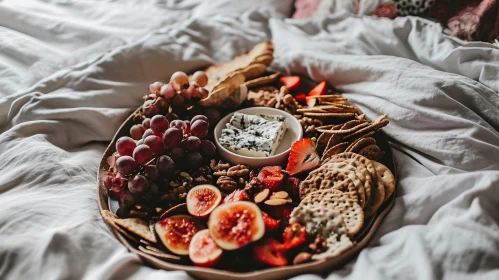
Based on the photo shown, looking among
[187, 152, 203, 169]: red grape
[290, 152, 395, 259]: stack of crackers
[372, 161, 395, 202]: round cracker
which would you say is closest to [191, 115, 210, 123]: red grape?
[187, 152, 203, 169]: red grape

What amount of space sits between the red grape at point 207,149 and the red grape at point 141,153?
6.1 inches

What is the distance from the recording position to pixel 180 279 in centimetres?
86

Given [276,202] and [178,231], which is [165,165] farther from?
[276,202]

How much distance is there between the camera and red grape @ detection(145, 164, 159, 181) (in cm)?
105

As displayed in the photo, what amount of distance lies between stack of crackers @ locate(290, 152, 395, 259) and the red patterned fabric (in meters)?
0.62

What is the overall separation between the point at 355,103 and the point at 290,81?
231mm

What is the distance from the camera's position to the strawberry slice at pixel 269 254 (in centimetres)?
90

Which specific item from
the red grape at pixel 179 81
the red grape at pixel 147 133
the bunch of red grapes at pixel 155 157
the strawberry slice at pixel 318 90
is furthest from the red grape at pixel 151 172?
the strawberry slice at pixel 318 90

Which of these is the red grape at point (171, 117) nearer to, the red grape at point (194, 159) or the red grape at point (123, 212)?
the red grape at point (194, 159)

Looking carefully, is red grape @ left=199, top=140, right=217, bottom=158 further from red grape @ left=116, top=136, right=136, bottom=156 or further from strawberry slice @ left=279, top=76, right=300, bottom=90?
strawberry slice @ left=279, top=76, right=300, bottom=90

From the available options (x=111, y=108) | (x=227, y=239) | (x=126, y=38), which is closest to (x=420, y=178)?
(x=227, y=239)

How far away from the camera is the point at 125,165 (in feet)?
3.40

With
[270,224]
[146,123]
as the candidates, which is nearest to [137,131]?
[146,123]

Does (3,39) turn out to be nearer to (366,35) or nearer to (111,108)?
(111,108)
